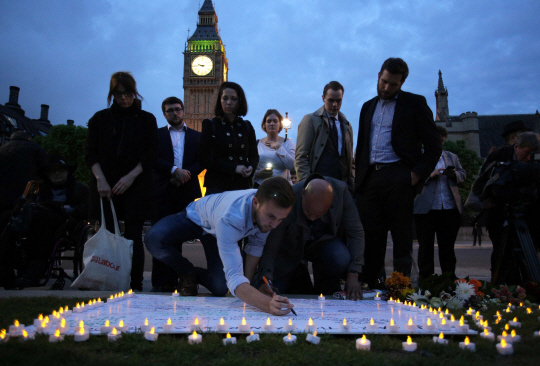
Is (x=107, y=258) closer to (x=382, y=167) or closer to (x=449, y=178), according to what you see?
(x=382, y=167)

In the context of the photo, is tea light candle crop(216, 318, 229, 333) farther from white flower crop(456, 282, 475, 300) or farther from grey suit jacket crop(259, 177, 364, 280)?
white flower crop(456, 282, 475, 300)

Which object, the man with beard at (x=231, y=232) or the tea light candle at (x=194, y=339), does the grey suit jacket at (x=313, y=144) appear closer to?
the man with beard at (x=231, y=232)

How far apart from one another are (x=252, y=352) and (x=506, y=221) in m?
3.33

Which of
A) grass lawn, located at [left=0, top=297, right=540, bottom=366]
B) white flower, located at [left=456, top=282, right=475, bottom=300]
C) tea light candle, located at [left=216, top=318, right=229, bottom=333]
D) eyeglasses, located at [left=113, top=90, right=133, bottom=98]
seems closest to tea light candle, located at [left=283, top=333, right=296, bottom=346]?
grass lawn, located at [left=0, top=297, right=540, bottom=366]

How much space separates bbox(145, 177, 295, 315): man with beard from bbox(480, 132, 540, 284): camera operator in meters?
2.54

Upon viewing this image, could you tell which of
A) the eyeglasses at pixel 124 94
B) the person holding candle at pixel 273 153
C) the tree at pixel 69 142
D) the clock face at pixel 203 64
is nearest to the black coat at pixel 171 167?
the eyeglasses at pixel 124 94

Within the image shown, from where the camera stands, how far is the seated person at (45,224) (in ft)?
14.8

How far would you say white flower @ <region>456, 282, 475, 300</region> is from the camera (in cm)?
312

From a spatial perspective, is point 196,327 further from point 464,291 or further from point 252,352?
point 464,291

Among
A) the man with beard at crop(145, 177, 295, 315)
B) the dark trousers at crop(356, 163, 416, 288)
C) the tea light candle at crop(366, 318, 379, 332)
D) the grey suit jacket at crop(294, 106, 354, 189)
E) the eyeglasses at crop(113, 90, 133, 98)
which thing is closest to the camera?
the tea light candle at crop(366, 318, 379, 332)

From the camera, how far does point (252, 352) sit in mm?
1907

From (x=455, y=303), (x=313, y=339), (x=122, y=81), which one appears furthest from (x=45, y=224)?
(x=455, y=303)

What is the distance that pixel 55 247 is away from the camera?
4.86 metres

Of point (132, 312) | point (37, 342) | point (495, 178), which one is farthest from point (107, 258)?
point (495, 178)
